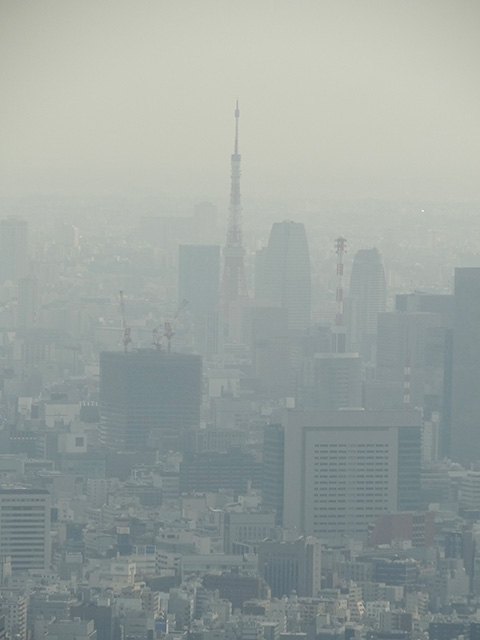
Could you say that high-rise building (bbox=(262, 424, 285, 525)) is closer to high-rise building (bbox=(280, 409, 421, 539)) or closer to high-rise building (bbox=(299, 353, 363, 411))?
high-rise building (bbox=(280, 409, 421, 539))

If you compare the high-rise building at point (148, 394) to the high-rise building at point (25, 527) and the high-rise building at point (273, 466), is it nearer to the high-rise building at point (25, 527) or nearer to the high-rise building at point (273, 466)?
the high-rise building at point (273, 466)

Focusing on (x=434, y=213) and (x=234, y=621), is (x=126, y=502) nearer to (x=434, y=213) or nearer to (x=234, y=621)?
(x=434, y=213)

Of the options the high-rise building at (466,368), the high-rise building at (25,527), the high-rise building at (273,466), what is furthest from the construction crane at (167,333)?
the high-rise building at (25,527)

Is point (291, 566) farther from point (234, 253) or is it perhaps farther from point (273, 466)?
point (234, 253)

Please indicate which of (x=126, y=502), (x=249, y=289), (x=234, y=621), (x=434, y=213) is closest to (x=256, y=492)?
(x=126, y=502)

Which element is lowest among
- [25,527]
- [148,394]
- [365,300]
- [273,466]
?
[25,527]

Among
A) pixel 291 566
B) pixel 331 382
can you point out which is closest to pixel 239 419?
pixel 331 382

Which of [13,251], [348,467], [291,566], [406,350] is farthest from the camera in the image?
[406,350]
